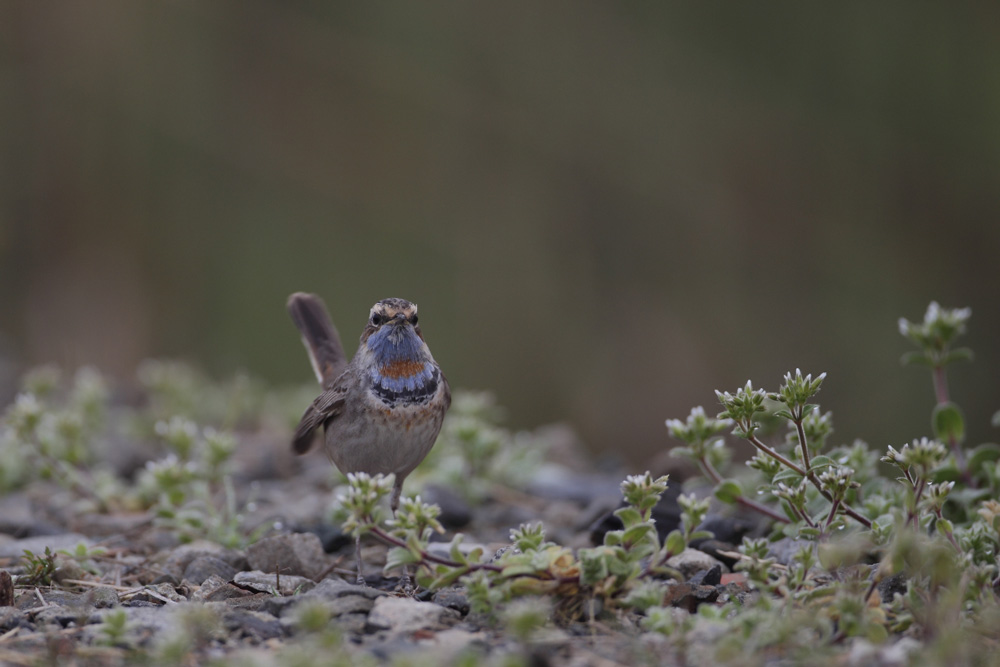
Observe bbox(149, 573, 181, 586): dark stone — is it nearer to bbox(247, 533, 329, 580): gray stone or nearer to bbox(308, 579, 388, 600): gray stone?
bbox(247, 533, 329, 580): gray stone

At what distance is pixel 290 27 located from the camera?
984 centimetres

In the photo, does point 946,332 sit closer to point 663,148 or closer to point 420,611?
point 420,611

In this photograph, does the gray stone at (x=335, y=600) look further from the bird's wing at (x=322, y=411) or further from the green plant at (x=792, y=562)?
the bird's wing at (x=322, y=411)

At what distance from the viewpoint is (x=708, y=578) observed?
319 cm

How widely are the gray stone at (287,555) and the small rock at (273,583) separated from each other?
0.17 m

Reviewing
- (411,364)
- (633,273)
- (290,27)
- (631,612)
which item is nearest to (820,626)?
(631,612)

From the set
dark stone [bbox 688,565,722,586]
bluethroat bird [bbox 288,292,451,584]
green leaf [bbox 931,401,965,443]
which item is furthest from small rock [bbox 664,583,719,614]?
bluethroat bird [bbox 288,292,451,584]

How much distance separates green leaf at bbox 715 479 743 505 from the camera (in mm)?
3021

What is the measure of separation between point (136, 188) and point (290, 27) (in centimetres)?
208

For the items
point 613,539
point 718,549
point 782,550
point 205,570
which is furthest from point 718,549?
point 205,570

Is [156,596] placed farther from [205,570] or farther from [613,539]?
[613,539]

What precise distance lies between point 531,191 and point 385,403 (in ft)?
18.4

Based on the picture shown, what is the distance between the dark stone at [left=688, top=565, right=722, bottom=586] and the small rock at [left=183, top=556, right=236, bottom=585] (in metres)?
1.51

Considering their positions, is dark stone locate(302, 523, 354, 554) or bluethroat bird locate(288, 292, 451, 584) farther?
dark stone locate(302, 523, 354, 554)
